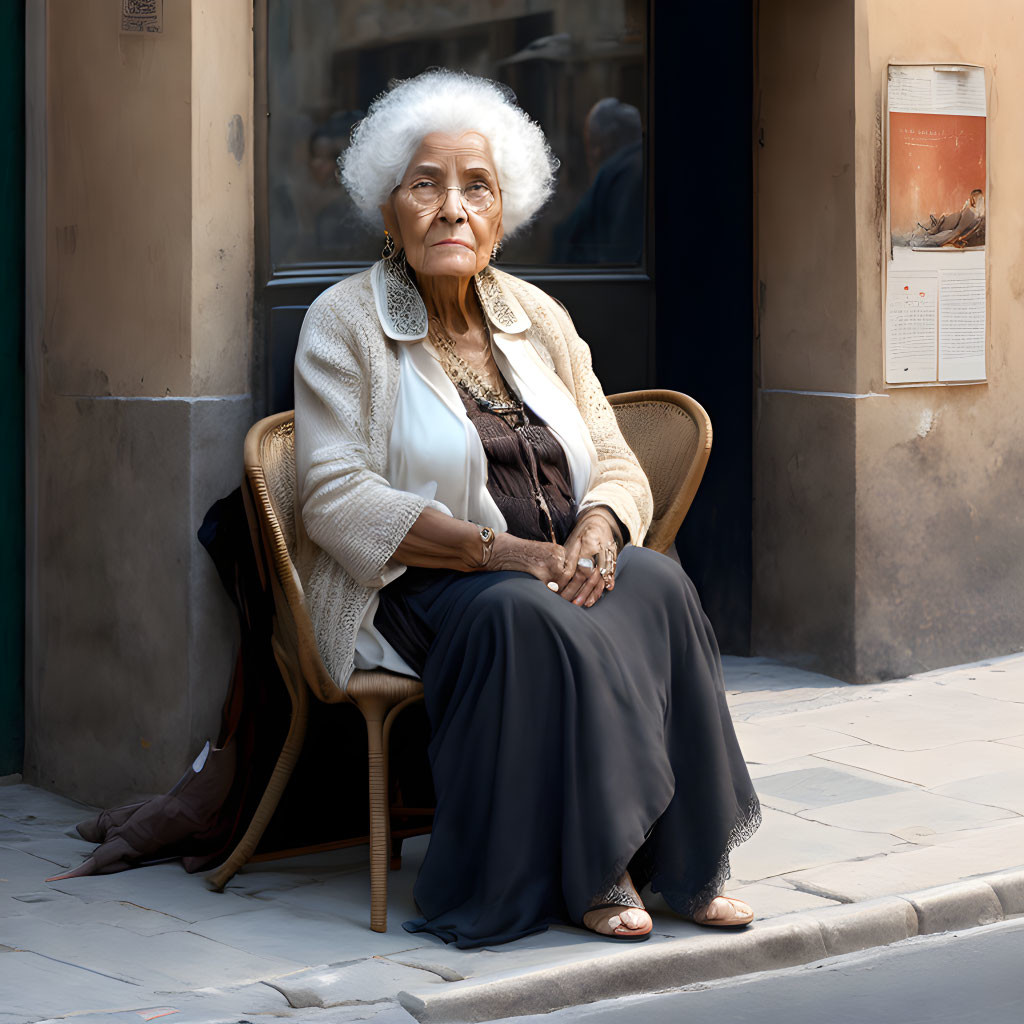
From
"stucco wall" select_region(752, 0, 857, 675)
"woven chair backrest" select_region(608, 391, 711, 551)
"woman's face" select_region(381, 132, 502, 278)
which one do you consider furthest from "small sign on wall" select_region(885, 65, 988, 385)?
"woman's face" select_region(381, 132, 502, 278)

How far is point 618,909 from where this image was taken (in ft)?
14.3

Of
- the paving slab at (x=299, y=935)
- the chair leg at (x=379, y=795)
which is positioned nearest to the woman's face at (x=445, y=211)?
the chair leg at (x=379, y=795)

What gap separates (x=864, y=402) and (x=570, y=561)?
2786 millimetres

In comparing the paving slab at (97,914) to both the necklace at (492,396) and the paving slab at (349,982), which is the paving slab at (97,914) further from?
the necklace at (492,396)

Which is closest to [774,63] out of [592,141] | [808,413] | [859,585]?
[592,141]

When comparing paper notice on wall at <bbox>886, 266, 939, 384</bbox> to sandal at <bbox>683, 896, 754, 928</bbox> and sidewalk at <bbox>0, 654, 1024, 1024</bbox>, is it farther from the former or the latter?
sandal at <bbox>683, 896, 754, 928</bbox>

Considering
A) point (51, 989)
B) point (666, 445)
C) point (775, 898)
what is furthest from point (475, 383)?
point (51, 989)

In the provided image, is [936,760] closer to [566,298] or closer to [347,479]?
[566,298]

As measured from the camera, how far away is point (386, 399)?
4.76 meters

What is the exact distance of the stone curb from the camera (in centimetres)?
393

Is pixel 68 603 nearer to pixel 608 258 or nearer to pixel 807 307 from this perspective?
pixel 608 258

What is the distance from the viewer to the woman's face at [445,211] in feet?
16.1

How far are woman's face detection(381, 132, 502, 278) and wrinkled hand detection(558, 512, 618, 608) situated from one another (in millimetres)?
786

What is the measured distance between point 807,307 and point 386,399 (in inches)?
115
